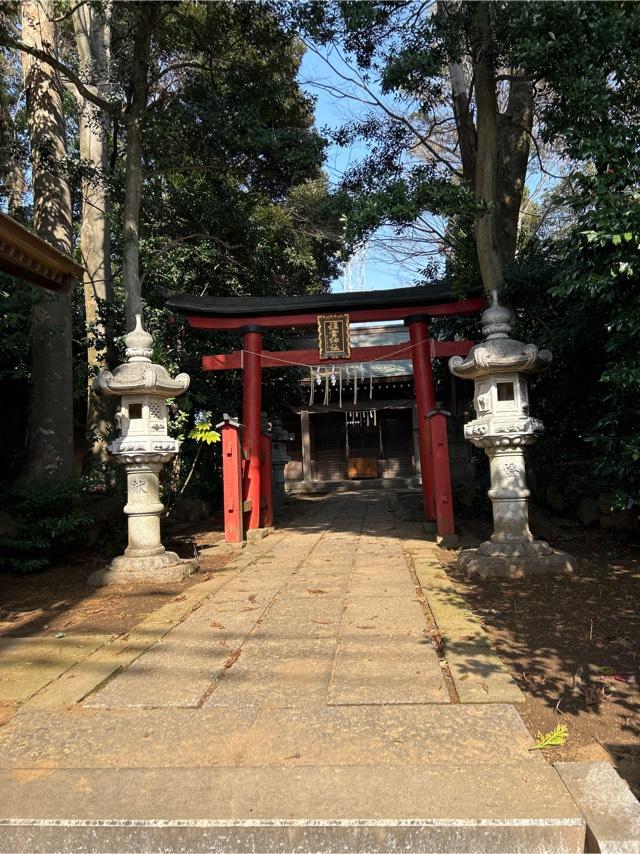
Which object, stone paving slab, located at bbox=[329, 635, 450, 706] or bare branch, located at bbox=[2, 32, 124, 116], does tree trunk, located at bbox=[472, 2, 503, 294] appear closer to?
bare branch, located at bbox=[2, 32, 124, 116]

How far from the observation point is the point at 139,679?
3320 mm

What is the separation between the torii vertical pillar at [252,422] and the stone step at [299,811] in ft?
22.7

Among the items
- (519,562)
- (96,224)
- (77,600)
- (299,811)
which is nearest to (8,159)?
(96,224)

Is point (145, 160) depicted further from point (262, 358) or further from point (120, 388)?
point (120, 388)

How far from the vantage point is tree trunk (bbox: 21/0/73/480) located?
26.7 feet

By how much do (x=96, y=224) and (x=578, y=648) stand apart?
12126mm

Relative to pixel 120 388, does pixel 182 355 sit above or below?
above

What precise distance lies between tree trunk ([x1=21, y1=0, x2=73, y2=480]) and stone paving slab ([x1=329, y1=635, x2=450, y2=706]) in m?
5.90

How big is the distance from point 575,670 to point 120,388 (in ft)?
16.6

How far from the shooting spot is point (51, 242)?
894cm

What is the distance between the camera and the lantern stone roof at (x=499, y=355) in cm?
598

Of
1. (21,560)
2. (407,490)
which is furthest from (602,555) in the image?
(407,490)

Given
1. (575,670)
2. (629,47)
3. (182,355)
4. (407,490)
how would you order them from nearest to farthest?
(575,670)
(629,47)
(182,355)
(407,490)

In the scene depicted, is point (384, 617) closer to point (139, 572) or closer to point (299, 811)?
point (299, 811)
